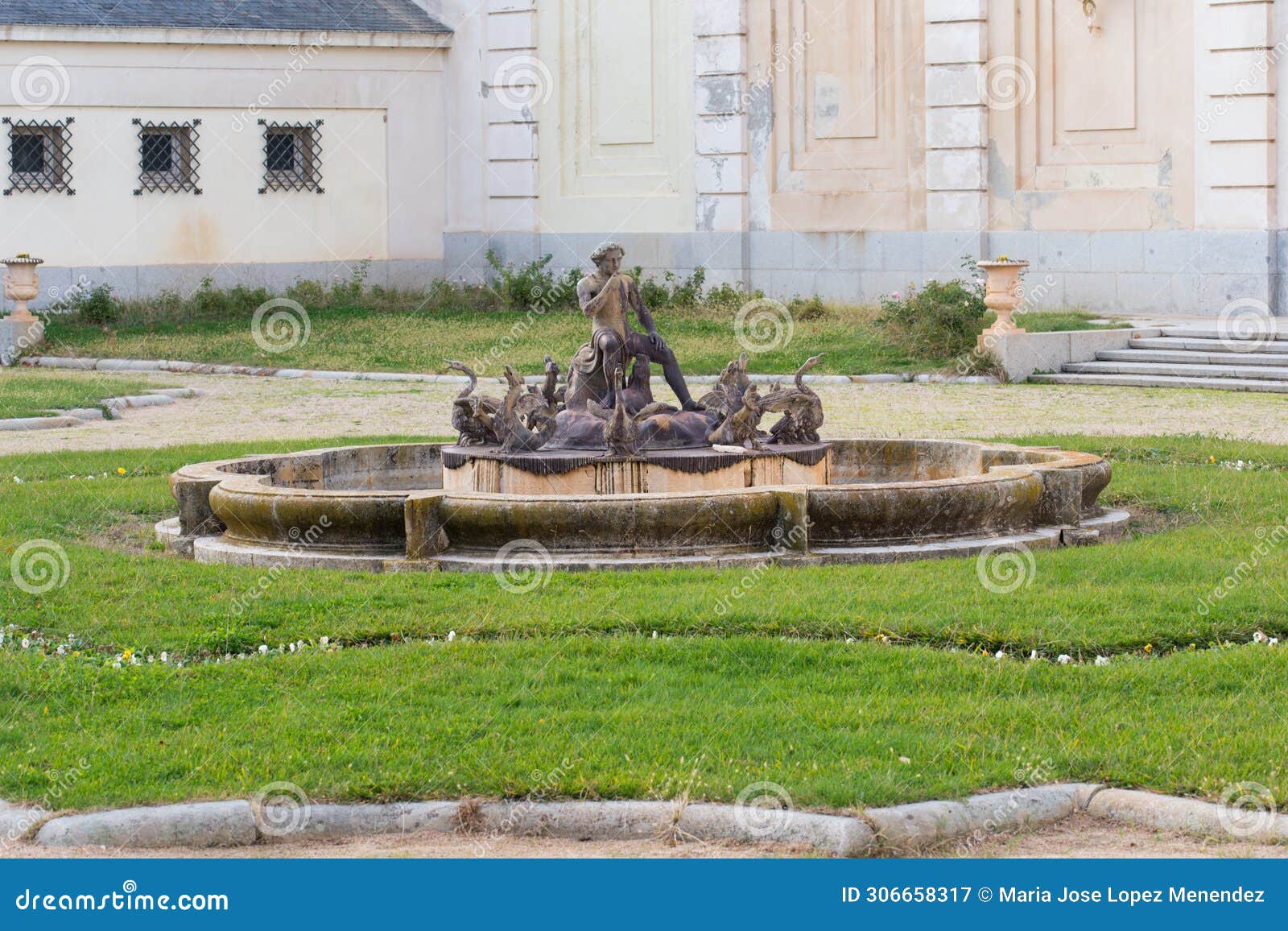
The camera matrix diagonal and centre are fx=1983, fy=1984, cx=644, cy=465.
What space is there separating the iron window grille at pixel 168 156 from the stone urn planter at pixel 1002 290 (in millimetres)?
11842

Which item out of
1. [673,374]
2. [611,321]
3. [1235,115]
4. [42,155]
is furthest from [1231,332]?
[42,155]

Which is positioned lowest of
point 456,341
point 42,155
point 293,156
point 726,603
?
point 726,603

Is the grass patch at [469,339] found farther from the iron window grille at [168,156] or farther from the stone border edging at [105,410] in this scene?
the stone border edging at [105,410]

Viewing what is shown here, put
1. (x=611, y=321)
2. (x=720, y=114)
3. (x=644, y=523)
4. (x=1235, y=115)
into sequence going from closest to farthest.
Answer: (x=644, y=523) < (x=611, y=321) < (x=1235, y=115) < (x=720, y=114)

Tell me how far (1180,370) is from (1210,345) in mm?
740

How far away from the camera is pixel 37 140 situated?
26.3 metres

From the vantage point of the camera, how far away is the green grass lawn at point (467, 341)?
21.6 meters

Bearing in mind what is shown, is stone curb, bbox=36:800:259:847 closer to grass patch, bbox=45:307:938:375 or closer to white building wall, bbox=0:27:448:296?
grass patch, bbox=45:307:938:375

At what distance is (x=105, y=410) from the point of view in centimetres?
1866

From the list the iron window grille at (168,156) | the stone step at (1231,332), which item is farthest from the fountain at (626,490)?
the iron window grille at (168,156)

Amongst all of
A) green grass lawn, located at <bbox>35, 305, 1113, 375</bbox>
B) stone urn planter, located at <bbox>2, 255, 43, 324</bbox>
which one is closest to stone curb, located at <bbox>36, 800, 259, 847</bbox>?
green grass lawn, located at <bbox>35, 305, 1113, 375</bbox>

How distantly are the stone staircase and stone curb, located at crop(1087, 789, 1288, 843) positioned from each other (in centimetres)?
1364

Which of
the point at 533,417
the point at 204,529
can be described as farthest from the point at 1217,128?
the point at 204,529

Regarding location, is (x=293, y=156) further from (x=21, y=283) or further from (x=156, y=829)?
(x=156, y=829)
